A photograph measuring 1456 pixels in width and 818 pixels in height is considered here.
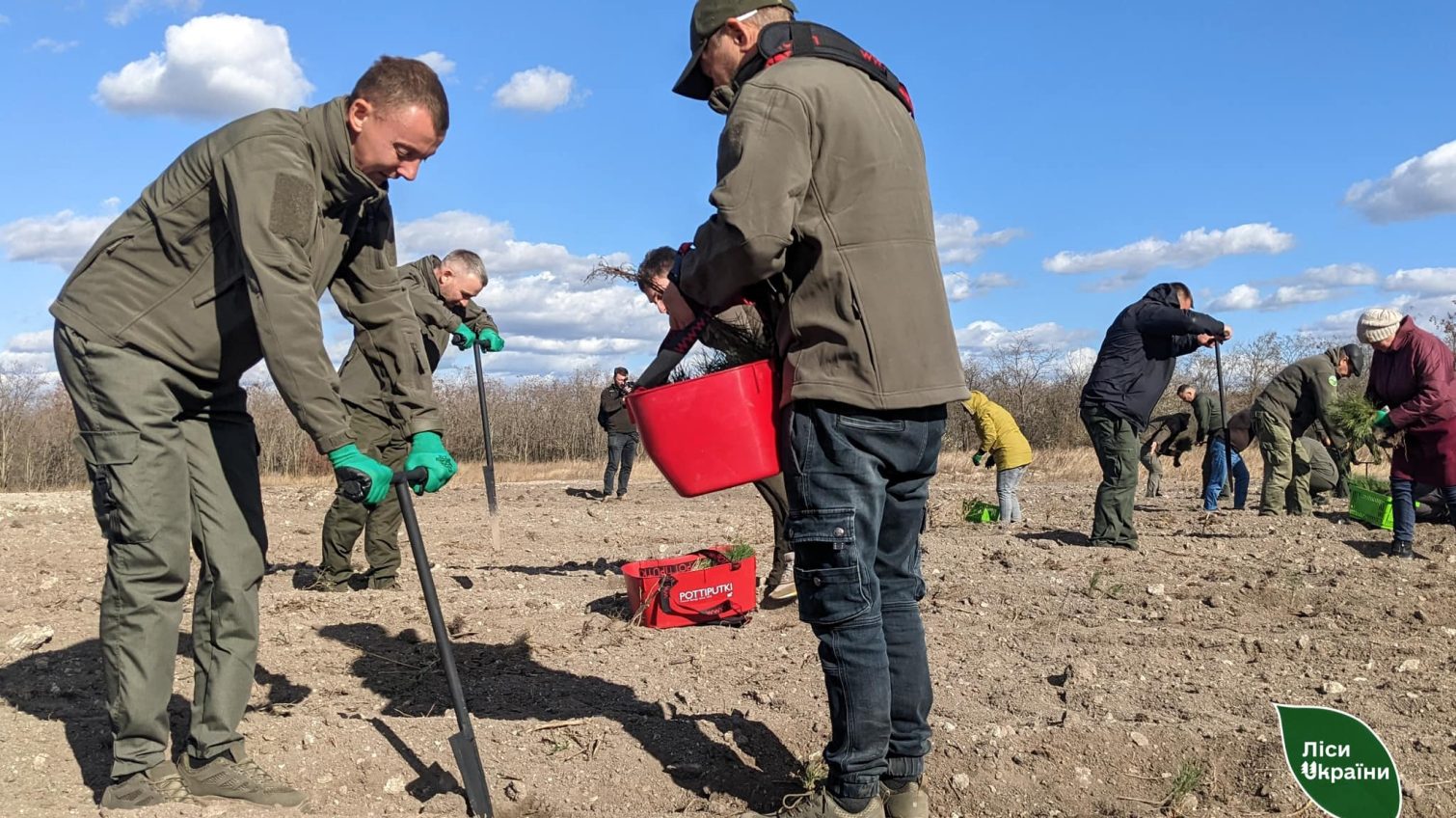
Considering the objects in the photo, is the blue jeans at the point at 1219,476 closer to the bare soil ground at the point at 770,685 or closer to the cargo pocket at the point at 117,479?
the bare soil ground at the point at 770,685

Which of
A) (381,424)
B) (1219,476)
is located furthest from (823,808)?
(1219,476)

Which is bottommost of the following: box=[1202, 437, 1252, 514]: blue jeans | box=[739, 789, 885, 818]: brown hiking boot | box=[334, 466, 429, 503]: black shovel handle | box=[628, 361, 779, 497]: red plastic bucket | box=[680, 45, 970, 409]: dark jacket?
box=[739, 789, 885, 818]: brown hiking boot

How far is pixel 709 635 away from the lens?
5.23 metres

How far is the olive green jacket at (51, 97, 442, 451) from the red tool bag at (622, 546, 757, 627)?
8.77 ft

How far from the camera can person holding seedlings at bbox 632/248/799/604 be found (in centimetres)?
301

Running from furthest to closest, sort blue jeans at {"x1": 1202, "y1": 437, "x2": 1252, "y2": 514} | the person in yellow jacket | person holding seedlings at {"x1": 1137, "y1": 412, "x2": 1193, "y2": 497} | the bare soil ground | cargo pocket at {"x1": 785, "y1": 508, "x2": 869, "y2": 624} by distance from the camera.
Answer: person holding seedlings at {"x1": 1137, "y1": 412, "x2": 1193, "y2": 497}
blue jeans at {"x1": 1202, "y1": 437, "x2": 1252, "y2": 514}
the person in yellow jacket
the bare soil ground
cargo pocket at {"x1": 785, "y1": 508, "x2": 869, "y2": 624}

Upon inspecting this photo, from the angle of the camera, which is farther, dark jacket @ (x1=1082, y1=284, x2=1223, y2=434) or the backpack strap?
dark jacket @ (x1=1082, y1=284, x2=1223, y2=434)

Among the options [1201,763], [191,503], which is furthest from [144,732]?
[1201,763]

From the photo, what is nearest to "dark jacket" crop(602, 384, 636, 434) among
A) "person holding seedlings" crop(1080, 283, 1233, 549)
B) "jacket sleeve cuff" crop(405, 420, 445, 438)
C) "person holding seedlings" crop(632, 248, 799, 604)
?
"person holding seedlings" crop(1080, 283, 1233, 549)

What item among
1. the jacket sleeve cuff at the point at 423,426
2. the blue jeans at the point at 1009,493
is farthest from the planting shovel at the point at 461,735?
the blue jeans at the point at 1009,493

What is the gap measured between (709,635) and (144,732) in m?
2.61

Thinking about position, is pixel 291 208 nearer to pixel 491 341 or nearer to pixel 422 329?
pixel 422 329

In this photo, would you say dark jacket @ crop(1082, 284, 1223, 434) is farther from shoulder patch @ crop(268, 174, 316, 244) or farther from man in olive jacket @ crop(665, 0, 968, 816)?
shoulder patch @ crop(268, 174, 316, 244)

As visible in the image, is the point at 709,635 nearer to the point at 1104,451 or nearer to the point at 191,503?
the point at 191,503
